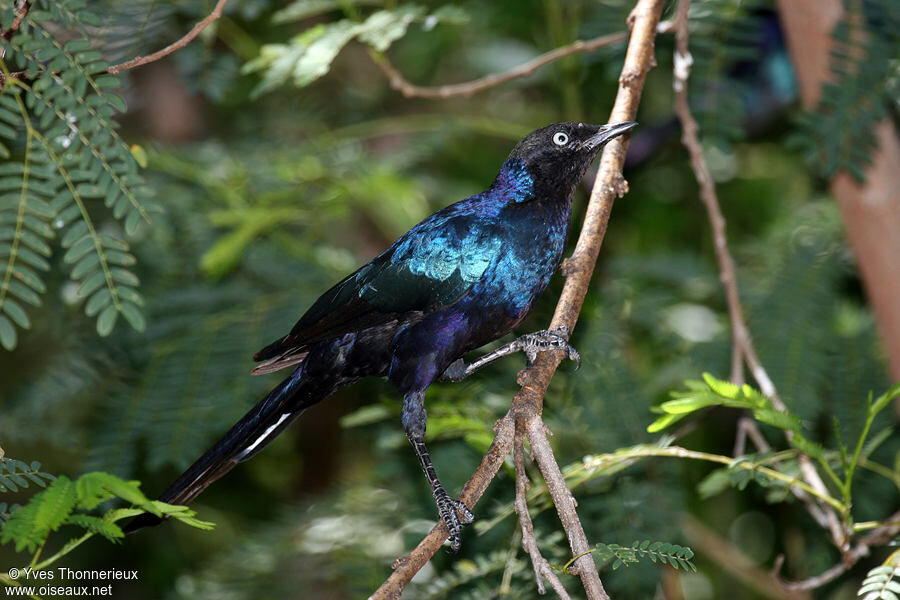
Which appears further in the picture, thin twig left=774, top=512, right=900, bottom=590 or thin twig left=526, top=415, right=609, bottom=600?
Answer: thin twig left=774, top=512, right=900, bottom=590

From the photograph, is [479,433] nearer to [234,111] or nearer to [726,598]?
[726,598]

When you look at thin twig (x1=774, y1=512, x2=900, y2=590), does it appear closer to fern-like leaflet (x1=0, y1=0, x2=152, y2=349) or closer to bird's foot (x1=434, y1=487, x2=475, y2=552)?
bird's foot (x1=434, y1=487, x2=475, y2=552)

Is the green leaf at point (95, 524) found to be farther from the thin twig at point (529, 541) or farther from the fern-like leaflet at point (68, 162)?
the thin twig at point (529, 541)

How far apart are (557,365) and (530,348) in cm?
28

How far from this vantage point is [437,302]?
268 cm

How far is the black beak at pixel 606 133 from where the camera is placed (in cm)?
259

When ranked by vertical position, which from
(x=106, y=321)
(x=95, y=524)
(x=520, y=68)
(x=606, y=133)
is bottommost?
(x=95, y=524)

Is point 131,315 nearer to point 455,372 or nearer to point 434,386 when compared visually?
point 455,372

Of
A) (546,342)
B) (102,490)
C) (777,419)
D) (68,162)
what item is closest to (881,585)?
(777,419)

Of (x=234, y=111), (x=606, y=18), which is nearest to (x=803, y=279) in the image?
(x=606, y=18)

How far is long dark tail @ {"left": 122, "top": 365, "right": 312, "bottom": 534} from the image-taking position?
2.64 meters

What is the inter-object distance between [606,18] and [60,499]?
9.31 feet

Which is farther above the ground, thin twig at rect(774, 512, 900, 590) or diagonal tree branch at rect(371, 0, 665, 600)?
diagonal tree branch at rect(371, 0, 665, 600)

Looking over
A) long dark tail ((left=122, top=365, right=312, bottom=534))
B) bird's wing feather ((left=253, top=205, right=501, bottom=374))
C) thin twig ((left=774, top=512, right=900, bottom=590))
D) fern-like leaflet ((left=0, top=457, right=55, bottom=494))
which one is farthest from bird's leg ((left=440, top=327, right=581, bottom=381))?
fern-like leaflet ((left=0, top=457, right=55, bottom=494))
